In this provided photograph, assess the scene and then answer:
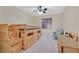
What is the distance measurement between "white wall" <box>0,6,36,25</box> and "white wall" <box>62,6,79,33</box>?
626mm

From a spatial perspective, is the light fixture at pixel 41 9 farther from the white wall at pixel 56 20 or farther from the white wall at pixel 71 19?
the white wall at pixel 71 19

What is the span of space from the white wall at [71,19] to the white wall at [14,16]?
2.05 ft

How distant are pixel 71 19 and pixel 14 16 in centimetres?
109

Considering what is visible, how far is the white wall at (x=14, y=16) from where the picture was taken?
6.30 ft

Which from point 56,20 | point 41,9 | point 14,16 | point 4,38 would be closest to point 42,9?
point 41,9

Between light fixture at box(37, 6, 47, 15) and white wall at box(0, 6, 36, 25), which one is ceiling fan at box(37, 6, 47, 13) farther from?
white wall at box(0, 6, 36, 25)

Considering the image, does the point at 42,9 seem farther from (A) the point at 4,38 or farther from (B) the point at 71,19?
(A) the point at 4,38

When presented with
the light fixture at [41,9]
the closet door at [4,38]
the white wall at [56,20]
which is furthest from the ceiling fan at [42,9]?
the closet door at [4,38]

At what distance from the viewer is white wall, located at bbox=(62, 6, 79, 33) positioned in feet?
6.36

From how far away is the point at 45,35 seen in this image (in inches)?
81.9

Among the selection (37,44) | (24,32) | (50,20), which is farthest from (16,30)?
(50,20)

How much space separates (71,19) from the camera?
2.02 metres

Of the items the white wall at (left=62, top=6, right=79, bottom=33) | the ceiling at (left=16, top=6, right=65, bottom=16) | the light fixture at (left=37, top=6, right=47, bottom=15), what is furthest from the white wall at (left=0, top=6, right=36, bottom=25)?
the white wall at (left=62, top=6, right=79, bottom=33)
